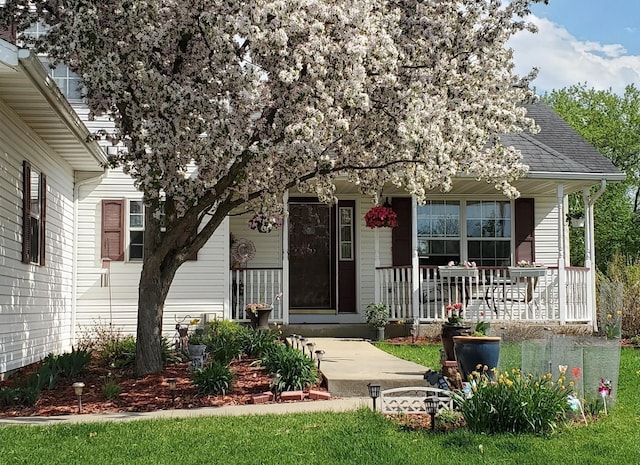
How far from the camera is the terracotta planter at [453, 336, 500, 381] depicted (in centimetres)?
752

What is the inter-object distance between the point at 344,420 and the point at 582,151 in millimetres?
10362

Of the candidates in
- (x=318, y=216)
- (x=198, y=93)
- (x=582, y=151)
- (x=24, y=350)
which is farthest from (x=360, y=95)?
(x=582, y=151)

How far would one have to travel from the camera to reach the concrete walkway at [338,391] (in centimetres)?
723

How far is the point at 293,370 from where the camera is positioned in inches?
324

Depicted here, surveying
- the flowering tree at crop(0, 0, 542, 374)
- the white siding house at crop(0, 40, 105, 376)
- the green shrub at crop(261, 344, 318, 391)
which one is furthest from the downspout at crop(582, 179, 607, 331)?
the white siding house at crop(0, 40, 105, 376)

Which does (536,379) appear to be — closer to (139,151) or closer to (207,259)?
(139,151)

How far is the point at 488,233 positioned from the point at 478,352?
26.7 feet

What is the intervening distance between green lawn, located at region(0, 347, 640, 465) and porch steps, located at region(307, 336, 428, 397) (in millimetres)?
1267

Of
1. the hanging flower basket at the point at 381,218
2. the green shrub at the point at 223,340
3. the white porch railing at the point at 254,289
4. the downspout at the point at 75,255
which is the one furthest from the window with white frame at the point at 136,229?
the hanging flower basket at the point at 381,218

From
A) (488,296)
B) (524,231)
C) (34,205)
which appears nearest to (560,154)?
(524,231)

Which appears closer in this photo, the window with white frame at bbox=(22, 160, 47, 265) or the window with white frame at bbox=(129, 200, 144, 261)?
the window with white frame at bbox=(22, 160, 47, 265)

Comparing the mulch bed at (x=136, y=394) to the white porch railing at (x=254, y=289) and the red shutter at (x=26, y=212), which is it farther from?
the white porch railing at (x=254, y=289)

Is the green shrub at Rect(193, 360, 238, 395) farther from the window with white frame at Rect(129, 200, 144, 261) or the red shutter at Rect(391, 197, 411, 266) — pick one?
the red shutter at Rect(391, 197, 411, 266)

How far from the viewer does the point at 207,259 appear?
13742 mm
